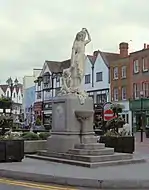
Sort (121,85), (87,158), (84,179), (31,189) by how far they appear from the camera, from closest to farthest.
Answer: (31,189) → (84,179) → (87,158) → (121,85)

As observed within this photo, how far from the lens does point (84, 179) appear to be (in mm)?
11211

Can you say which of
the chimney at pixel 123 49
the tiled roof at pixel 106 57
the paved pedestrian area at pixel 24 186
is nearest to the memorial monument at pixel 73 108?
the paved pedestrian area at pixel 24 186

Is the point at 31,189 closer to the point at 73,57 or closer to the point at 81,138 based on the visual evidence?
the point at 81,138

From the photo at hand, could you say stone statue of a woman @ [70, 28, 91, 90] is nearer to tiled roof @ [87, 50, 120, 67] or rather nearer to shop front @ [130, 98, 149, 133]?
shop front @ [130, 98, 149, 133]

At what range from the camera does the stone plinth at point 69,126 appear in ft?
54.2

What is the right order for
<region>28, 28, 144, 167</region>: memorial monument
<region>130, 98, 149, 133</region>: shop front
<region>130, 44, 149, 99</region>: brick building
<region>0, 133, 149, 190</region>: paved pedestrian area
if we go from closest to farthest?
<region>0, 133, 149, 190</region>: paved pedestrian area < <region>28, 28, 144, 167</region>: memorial monument < <region>130, 98, 149, 133</region>: shop front < <region>130, 44, 149, 99</region>: brick building

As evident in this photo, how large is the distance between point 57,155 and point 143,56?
38613 millimetres

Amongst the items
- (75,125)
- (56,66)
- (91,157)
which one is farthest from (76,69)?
(56,66)

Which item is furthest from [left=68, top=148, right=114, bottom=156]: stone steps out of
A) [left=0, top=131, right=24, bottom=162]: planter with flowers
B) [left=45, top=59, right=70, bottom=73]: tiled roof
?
[left=45, top=59, right=70, bottom=73]: tiled roof

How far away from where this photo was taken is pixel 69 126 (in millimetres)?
16562

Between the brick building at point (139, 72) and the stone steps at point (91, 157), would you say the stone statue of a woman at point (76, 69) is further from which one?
the brick building at point (139, 72)

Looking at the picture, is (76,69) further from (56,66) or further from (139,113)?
(56,66)

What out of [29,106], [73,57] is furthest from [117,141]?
[29,106]

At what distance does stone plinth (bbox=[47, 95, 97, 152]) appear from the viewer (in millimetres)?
16531
